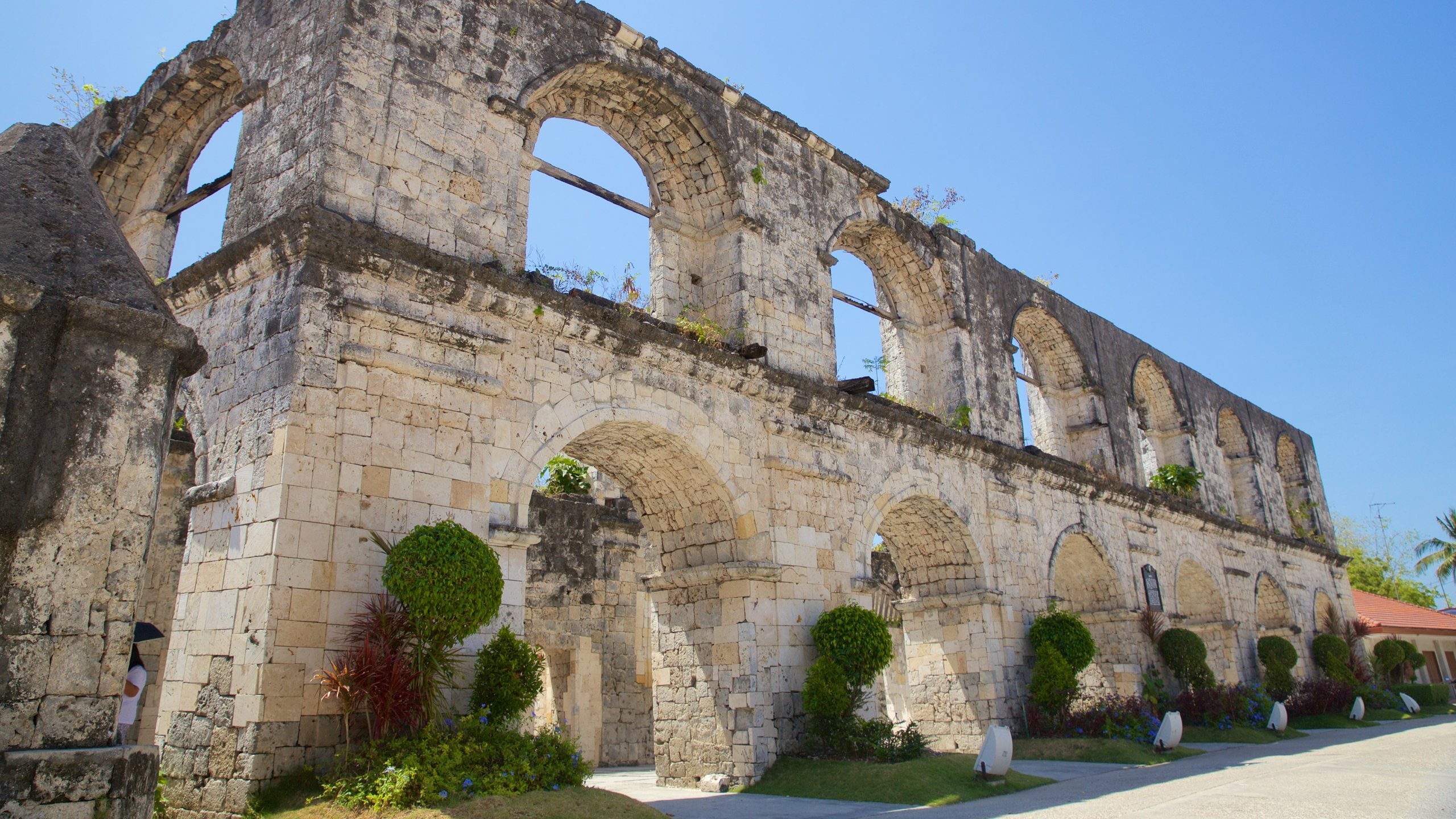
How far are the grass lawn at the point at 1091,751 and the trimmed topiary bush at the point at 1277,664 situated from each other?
295 inches

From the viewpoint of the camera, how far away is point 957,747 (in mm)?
11609

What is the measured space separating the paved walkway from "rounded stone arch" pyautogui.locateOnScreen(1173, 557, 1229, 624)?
628 centimetres

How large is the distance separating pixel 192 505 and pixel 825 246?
7.63 metres

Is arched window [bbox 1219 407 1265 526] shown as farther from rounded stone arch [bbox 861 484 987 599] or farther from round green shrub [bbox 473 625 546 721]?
round green shrub [bbox 473 625 546 721]

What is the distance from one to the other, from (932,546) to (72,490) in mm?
10530

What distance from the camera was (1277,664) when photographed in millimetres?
17516

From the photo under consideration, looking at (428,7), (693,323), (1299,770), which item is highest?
(428,7)

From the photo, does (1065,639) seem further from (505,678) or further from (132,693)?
(132,693)

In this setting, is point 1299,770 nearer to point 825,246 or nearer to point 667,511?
point 667,511

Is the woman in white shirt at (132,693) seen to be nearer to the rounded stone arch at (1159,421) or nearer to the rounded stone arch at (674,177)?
the rounded stone arch at (674,177)

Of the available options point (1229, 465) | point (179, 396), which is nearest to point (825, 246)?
point (179, 396)

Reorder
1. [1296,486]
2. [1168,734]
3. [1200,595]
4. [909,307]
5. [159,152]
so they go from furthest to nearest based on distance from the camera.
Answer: [1296,486] → [1200,595] → [909,307] → [1168,734] → [159,152]

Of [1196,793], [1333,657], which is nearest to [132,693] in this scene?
[1196,793]

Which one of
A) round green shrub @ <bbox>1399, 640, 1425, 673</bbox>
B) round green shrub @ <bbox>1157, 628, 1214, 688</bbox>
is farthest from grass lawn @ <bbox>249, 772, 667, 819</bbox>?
round green shrub @ <bbox>1399, 640, 1425, 673</bbox>
